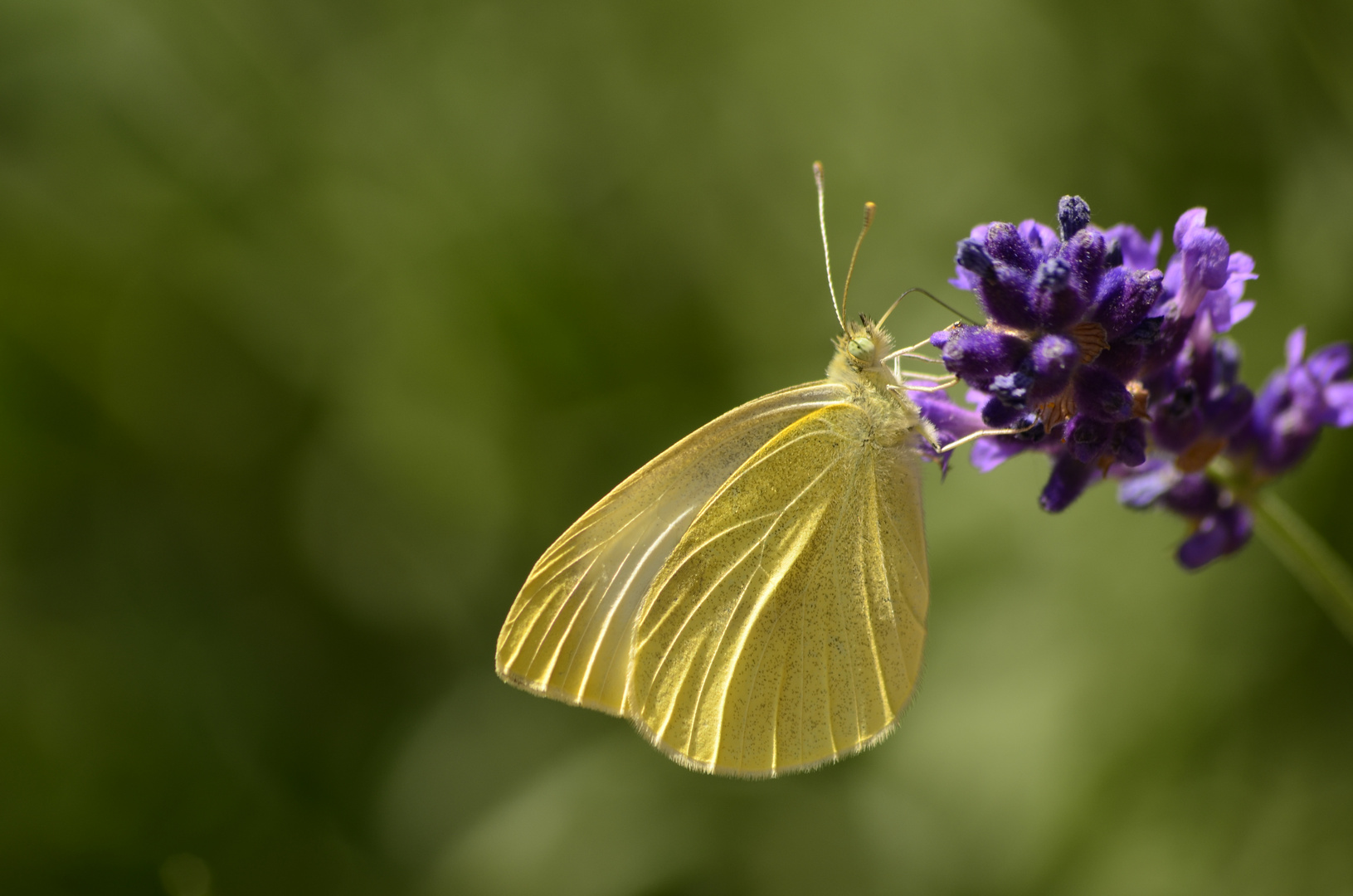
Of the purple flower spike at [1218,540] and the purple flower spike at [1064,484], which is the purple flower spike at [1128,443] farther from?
the purple flower spike at [1218,540]

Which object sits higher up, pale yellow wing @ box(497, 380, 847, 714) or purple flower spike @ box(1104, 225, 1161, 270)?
pale yellow wing @ box(497, 380, 847, 714)

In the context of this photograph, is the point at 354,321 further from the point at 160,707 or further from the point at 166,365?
the point at 160,707

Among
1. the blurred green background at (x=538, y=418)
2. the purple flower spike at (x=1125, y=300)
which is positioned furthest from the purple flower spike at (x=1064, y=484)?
the blurred green background at (x=538, y=418)

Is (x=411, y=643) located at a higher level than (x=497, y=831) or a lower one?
higher

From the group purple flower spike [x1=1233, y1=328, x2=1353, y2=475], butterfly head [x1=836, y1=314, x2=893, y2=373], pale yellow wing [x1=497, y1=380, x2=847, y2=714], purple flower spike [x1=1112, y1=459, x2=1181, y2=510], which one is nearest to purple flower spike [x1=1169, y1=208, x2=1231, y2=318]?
purple flower spike [x1=1233, y1=328, x2=1353, y2=475]

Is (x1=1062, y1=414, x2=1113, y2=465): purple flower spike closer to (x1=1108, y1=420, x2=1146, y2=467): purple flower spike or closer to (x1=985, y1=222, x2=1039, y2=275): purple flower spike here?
(x1=1108, y1=420, x2=1146, y2=467): purple flower spike

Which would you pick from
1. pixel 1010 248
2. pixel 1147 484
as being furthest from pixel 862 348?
pixel 1147 484

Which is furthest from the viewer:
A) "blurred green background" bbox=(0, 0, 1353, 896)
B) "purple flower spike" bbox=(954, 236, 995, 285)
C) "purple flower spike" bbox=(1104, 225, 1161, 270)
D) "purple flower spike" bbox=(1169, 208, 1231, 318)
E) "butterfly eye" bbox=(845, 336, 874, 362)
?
"blurred green background" bbox=(0, 0, 1353, 896)

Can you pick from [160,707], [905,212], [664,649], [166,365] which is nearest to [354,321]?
[166,365]
